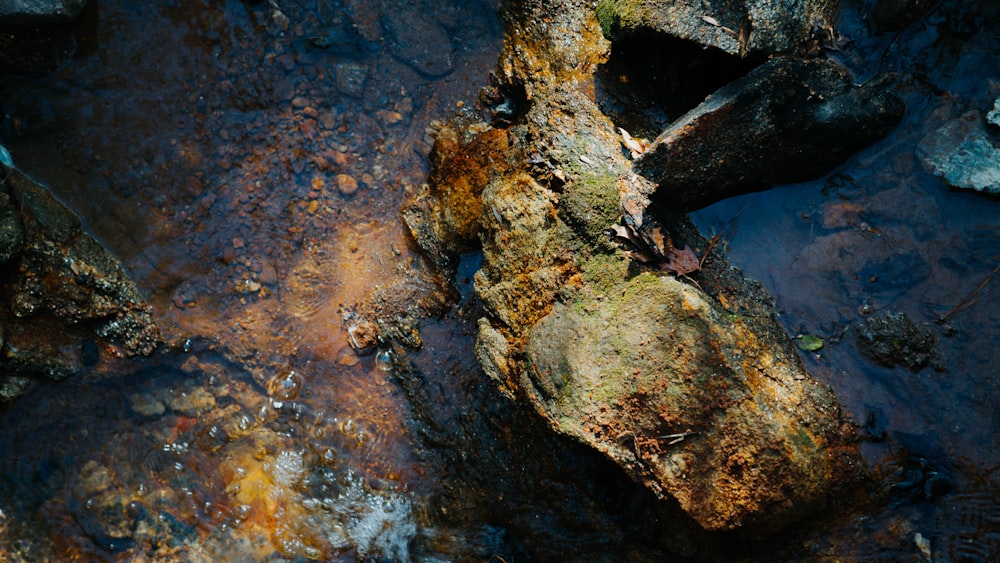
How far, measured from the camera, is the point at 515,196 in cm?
334

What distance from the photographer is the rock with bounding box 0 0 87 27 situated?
12.6ft

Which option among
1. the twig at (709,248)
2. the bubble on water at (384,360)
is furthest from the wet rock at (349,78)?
the twig at (709,248)

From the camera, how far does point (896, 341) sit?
120 inches

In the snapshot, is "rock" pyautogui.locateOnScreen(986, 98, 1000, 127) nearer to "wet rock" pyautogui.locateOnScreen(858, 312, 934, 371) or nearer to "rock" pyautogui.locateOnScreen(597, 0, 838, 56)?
"rock" pyautogui.locateOnScreen(597, 0, 838, 56)

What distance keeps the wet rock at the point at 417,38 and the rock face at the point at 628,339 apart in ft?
3.47

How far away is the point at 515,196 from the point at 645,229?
0.77 m

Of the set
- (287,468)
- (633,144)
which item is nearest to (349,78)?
(633,144)

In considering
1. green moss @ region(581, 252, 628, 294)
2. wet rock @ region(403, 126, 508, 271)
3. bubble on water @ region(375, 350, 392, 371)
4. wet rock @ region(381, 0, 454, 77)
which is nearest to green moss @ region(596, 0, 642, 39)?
wet rock @ region(403, 126, 508, 271)

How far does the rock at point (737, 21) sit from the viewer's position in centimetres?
302

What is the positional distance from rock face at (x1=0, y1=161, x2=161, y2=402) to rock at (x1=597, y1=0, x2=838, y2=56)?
3.75 metres

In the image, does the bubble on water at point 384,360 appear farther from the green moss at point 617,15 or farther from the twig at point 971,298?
the twig at point 971,298

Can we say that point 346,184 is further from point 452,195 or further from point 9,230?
point 9,230

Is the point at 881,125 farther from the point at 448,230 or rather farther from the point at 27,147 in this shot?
the point at 27,147

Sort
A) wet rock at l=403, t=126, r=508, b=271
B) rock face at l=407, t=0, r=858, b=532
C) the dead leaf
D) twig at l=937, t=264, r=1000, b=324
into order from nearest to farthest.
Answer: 1. rock face at l=407, t=0, r=858, b=532
2. twig at l=937, t=264, r=1000, b=324
3. the dead leaf
4. wet rock at l=403, t=126, r=508, b=271
